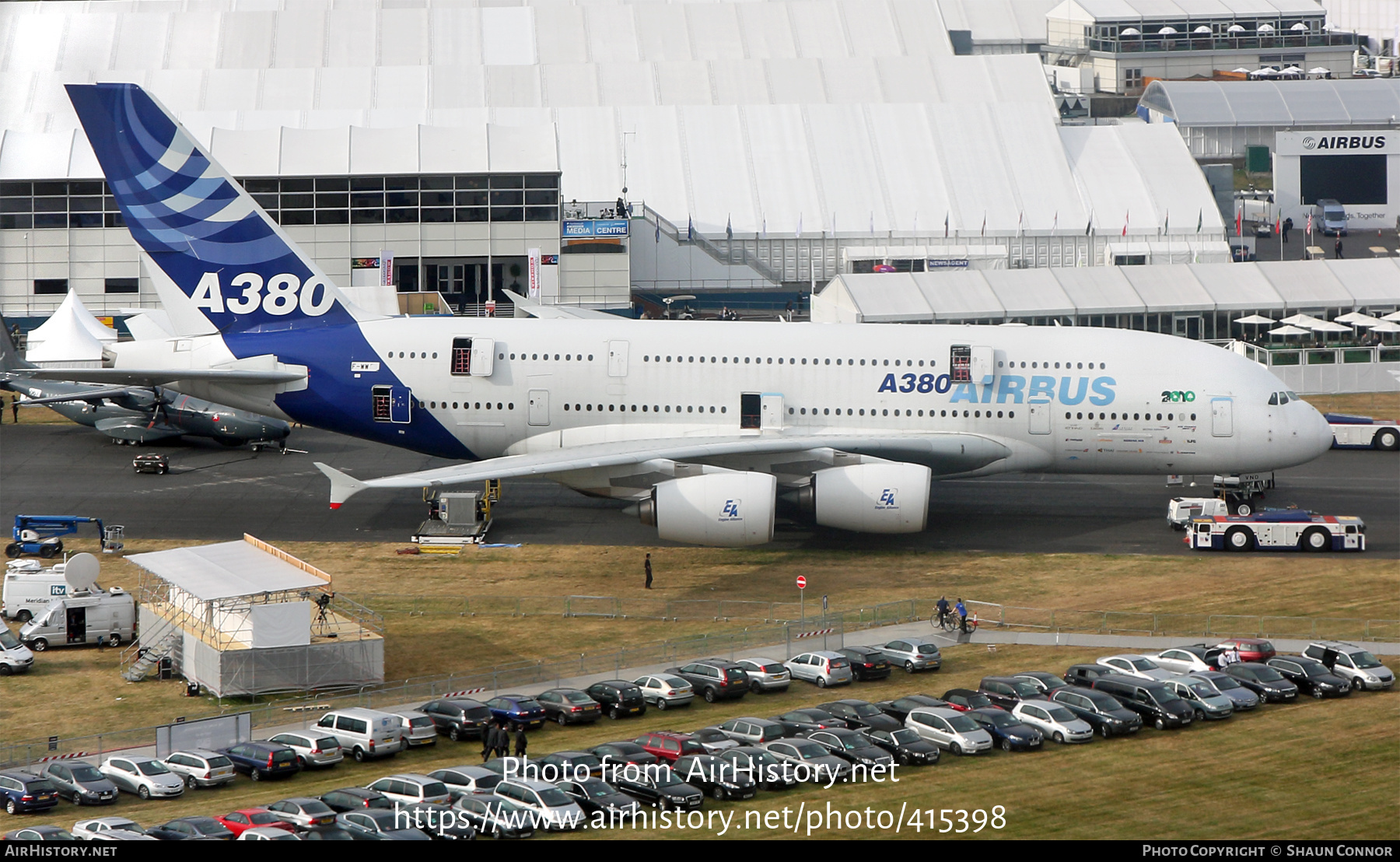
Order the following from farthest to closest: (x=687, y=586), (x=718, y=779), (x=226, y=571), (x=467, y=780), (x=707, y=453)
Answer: (x=707, y=453) → (x=687, y=586) → (x=226, y=571) → (x=718, y=779) → (x=467, y=780)

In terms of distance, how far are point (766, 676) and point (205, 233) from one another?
28940 millimetres

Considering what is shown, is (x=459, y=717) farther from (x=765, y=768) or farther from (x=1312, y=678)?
(x=1312, y=678)

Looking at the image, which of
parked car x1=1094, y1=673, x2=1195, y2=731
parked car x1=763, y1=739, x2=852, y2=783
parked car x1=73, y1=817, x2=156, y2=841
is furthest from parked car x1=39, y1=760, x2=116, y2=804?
parked car x1=1094, y1=673, x2=1195, y2=731

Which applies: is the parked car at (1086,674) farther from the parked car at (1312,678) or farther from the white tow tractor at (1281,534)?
the white tow tractor at (1281,534)

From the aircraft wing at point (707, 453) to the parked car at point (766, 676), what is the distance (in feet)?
38.6

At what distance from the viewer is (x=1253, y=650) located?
47.2 m

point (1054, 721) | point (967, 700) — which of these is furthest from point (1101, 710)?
point (967, 700)

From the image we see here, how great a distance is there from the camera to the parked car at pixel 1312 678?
4462 cm

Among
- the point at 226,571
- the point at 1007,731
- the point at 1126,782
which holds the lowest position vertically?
the point at 1126,782

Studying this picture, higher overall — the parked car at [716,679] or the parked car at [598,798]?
the parked car at [716,679]

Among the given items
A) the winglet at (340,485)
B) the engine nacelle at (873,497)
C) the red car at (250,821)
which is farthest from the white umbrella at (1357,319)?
the red car at (250,821)

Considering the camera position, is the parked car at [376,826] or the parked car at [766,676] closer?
the parked car at [376,826]

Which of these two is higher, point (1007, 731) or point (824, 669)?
point (824, 669)

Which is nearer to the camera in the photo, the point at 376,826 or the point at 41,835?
the point at 41,835
